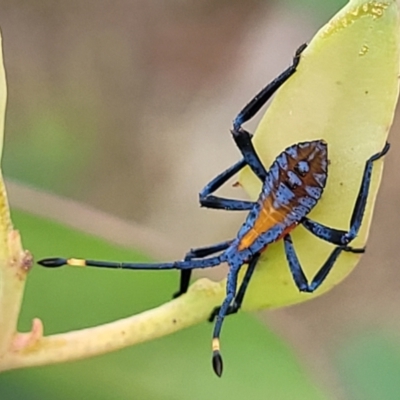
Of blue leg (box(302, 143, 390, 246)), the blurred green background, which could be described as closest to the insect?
blue leg (box(302, 143, 390, 246))

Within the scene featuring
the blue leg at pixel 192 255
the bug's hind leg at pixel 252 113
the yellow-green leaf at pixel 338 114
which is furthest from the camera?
the blue leg at pixel 192 255

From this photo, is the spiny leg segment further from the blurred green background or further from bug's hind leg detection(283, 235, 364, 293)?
the blurred green background

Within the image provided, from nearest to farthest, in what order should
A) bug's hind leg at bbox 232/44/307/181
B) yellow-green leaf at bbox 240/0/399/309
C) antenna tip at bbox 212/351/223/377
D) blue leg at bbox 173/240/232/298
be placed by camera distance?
yellow-green leaf at bbox 240/0/399/309 < bug's hind leg at bbox 232/44/307/181 < antenna tip at bbox 212/351/223/377 < blue leg at bbox 173/240/232/298

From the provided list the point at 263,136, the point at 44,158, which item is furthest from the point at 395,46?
the point at 44,158

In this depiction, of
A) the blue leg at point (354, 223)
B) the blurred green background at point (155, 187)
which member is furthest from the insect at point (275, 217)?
the blurred green background at point (155, 187)

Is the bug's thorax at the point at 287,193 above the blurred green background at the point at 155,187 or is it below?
above

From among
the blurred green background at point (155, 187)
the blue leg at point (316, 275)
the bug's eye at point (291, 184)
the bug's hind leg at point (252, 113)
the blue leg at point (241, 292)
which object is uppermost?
the bug's hind leg at point (252, 113)

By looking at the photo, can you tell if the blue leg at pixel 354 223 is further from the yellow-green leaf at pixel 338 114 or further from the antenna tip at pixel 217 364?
the antenna tip at pixel 217 364
